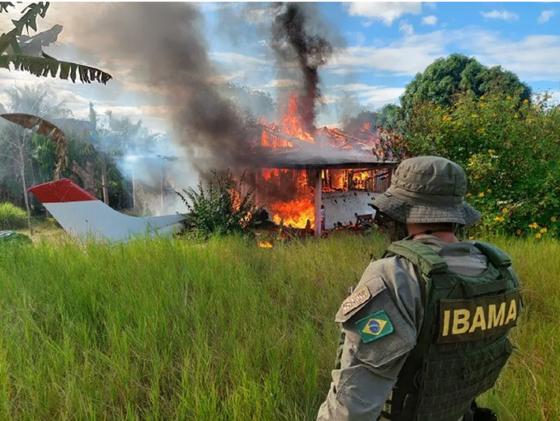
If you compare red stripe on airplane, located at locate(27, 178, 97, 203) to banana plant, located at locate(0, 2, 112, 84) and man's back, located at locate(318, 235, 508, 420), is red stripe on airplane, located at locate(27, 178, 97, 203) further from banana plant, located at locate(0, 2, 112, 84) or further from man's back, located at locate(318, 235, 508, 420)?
man's back, located at locate(318, 235, 508, 420)

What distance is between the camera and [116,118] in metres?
28.9

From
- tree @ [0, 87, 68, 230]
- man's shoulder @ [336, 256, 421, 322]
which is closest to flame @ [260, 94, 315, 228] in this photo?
man's shoulder @ [336, 256, 421, 322]

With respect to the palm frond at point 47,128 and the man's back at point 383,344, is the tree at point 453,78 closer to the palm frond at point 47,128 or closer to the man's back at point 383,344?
the palm frond at point 47,128

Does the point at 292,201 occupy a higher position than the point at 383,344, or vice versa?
the point at 383,344

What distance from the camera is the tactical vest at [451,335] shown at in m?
1.17

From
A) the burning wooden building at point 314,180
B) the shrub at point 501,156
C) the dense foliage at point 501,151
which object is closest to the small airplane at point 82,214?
the burning wooden building at point 314,180

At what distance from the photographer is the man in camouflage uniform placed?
1.14 m

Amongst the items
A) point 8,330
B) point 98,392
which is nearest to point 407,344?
point 98,392

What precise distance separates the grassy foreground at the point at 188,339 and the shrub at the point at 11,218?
53.5ft

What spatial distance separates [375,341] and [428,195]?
499mm

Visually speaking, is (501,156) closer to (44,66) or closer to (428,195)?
(428,195)

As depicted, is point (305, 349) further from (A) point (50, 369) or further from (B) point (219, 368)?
(A) point (50, 369)

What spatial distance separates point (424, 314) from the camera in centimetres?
117

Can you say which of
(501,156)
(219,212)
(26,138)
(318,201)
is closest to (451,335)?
(501,156)
